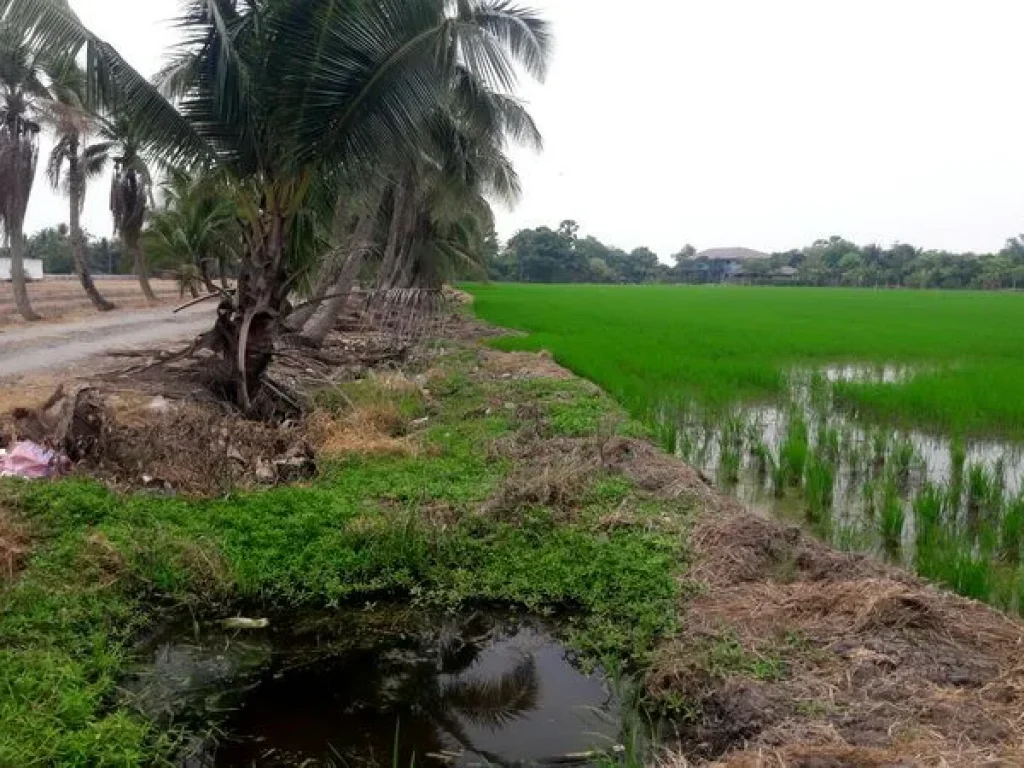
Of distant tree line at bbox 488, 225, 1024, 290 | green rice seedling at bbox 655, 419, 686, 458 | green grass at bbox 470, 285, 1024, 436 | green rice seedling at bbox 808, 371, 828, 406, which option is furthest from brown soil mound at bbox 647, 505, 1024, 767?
distant tree line at bbox 488, 225, 1024, 290

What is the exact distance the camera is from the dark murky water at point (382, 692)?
9.53 ft

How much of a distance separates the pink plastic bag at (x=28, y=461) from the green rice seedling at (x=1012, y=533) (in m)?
6.09

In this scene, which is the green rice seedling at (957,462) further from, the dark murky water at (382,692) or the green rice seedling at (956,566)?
the dark murky water at (382,692)

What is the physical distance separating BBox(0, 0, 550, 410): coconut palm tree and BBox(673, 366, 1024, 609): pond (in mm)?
4054

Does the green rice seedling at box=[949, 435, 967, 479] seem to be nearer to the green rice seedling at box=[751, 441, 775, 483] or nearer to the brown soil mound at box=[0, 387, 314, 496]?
the green rice seedling at box=[751, 441, 775, 483]

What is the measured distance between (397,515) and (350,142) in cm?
415

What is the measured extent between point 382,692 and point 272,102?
5709mm

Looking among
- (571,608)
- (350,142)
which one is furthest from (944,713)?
(350,142)

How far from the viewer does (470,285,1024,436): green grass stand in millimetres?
8812

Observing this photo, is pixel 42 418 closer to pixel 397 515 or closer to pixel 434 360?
pixel 397 515

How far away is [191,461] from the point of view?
17.9 ft

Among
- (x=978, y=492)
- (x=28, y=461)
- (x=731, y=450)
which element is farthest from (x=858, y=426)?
(x=28, y=461)

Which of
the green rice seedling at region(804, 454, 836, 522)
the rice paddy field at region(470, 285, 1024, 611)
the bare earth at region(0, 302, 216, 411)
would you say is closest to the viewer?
the rice paddy field at region(470, 285, 1024, 611)

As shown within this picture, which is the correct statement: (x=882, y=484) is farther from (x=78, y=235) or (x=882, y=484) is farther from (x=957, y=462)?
(x=78, y=235)
